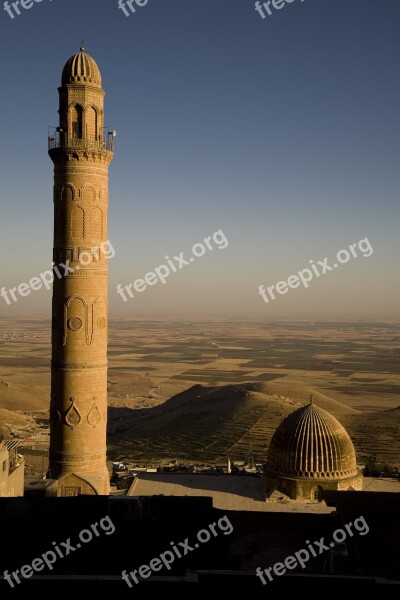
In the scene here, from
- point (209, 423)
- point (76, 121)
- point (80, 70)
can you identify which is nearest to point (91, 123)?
point (76, 121)

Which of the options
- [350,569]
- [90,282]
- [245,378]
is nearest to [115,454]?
[90,282]

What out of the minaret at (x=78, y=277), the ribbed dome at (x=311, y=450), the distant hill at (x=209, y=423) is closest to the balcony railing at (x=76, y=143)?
the minaret at (x=78, y=277)

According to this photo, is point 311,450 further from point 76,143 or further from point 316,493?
point 76,143

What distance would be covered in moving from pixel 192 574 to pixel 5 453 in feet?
26.5

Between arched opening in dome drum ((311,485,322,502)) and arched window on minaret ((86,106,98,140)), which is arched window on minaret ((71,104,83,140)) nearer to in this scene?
arched window on minaret ((86,106,98,140))

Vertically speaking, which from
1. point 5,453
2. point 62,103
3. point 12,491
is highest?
point 62,103

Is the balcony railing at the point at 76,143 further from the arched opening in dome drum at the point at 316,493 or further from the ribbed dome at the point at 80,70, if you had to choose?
the arched opening in dome drum at the point at 316,493

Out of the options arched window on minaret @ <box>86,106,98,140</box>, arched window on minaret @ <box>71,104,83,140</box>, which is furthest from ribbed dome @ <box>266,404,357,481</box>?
arched window on minaret @ <box>71,104,83,140</box>

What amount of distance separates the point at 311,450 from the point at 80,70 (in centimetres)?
1717

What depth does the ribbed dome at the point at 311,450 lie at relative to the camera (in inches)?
976

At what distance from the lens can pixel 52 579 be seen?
11742mm

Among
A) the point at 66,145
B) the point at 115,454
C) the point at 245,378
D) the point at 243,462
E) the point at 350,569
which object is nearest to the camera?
the point at 350,569

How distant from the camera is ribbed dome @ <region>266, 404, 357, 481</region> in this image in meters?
24.8

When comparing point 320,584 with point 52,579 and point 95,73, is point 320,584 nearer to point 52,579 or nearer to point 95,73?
point 52,579
